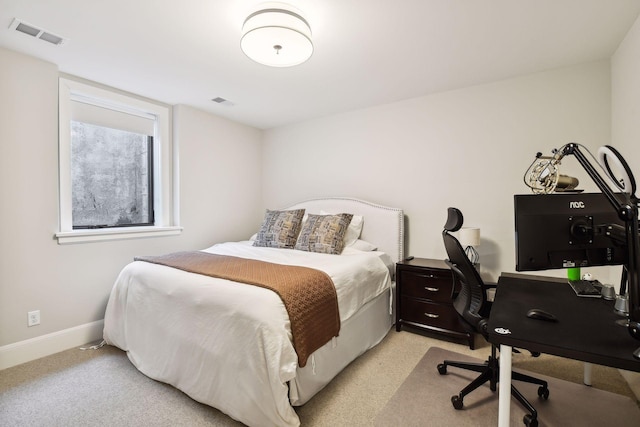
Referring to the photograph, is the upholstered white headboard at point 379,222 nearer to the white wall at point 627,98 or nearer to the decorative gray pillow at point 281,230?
the decorative gray pillow at point 281,230

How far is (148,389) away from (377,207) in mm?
2704

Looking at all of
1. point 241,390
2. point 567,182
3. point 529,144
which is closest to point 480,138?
point 529,144

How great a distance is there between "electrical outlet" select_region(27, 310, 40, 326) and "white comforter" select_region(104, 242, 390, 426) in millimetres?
537

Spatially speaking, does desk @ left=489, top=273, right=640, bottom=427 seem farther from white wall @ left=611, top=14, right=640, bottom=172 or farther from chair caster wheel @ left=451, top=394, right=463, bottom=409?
white wall @ left=611, top=14, right=640, bottom=172

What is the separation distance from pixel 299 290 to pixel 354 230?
5.59 ft

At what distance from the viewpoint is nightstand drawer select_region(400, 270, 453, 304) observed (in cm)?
275

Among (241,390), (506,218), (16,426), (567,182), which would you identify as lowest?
(16,426)

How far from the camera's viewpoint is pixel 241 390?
165 cm

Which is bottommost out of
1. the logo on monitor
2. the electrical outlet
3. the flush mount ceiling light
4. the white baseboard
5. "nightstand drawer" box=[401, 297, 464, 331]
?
the white baseboard

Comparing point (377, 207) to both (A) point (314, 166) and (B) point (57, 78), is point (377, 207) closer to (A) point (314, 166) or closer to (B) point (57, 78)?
(A) point (314, 166)

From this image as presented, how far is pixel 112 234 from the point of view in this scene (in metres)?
2.96

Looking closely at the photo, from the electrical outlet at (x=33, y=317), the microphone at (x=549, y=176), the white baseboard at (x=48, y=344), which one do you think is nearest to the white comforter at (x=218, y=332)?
the white baseboard at (x=48, y=344)

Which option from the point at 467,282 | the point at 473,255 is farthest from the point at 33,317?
the point at 473,255

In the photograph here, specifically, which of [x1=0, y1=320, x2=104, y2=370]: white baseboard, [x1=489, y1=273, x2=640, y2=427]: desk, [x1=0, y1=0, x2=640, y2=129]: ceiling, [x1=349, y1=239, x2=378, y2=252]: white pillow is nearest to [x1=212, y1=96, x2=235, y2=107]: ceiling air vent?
[x1=0, y1=0, x2=640, y2=129]: ceiling
